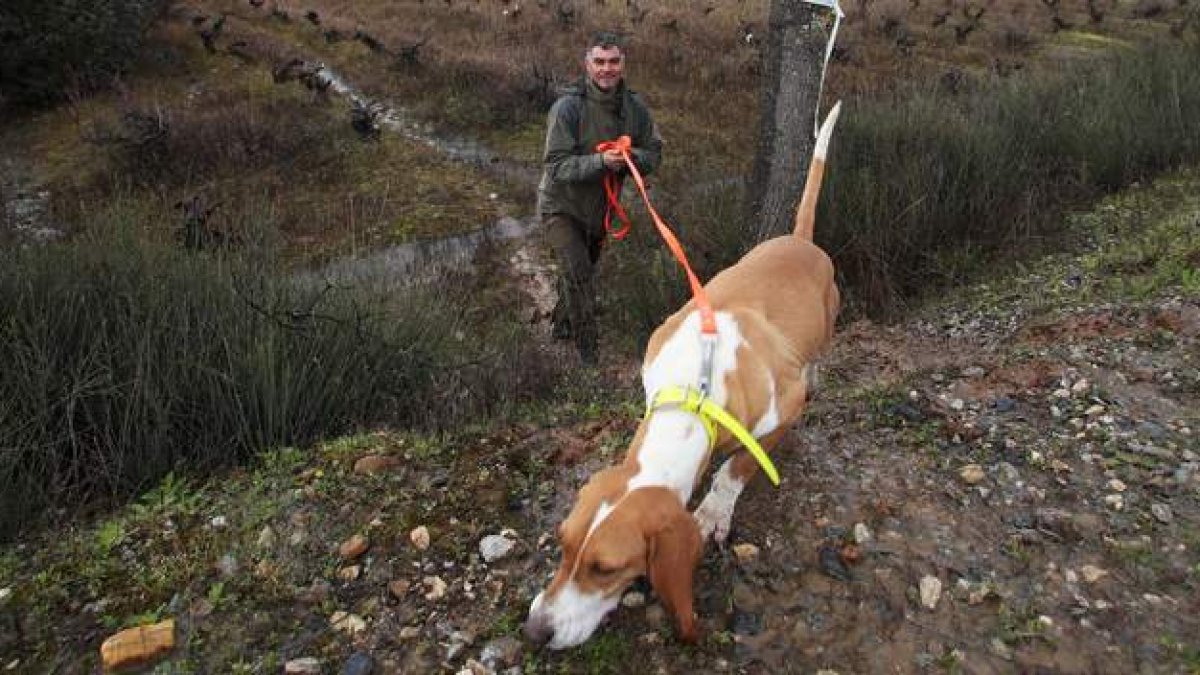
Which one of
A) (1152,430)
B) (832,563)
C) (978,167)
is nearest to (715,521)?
(832,563)

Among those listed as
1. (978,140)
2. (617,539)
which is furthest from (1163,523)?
(978,140)

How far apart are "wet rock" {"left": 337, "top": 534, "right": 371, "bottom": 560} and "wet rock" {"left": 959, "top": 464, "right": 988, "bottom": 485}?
85.8 inches

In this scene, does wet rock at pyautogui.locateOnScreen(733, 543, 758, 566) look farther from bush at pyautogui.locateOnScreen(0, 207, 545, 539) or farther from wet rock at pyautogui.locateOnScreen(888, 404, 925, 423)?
bush at pyautogui.locateOnScreen(0, 207, 545, 539)

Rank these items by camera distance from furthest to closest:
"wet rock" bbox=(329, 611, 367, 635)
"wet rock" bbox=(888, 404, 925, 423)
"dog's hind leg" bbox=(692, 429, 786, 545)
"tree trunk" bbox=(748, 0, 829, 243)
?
"tree trunk" bbox=(748, 0, 829, 243) → "wet rock" bbox=(888, 404, 925, 423) → "dog's hind leg" bbox=(692, 429, 786, 545) → "wet rock" bbox=(329, 611, 367, 635)

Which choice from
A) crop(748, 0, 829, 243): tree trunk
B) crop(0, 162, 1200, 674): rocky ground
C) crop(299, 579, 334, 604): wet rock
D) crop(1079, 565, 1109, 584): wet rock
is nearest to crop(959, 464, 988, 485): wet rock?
crop(0, 162, 1200, 674): rocky ground

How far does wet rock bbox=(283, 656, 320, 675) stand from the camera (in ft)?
7.67

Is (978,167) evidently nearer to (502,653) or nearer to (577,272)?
(577,272)

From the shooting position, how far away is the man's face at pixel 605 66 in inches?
186

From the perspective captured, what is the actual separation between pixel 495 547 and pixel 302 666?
0.69 meters

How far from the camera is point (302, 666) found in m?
2.35

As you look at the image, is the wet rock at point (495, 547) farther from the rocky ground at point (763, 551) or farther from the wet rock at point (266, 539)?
the wet rock at point (266, 539)

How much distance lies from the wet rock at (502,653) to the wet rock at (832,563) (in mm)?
1011

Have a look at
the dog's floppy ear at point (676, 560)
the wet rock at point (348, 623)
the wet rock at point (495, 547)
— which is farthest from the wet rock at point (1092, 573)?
the wet rock at point (348, 623)

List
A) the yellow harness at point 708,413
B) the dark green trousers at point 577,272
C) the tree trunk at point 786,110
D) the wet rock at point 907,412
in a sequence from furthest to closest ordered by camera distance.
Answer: the dark green trousers at point 577,272 → the tree trunk at point 786,110 → the wet rock at point 907,412 → the yellow harness at point 708,413
